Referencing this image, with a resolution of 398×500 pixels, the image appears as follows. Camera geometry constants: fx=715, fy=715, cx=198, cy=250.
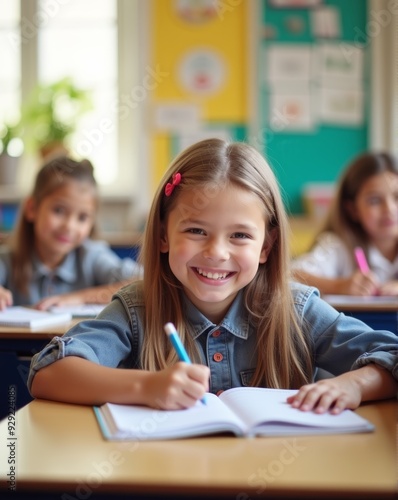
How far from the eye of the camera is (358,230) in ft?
9.67

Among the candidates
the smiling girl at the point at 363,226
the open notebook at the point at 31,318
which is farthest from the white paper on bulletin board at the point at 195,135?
the open notebook at the point at 31,318

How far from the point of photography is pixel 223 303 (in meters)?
1.44

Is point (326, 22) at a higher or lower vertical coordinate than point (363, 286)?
higher

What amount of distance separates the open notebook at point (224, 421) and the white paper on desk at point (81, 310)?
834 mm

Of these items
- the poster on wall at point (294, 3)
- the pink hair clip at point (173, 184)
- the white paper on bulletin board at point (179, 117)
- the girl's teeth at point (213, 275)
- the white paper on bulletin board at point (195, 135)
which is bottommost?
the girl's teeth at point (213, 275)

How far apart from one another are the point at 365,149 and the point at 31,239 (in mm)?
2443

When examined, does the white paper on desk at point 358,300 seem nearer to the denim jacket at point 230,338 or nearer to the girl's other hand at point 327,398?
the denim jacket at point 230,338

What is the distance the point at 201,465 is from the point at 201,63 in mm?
3816

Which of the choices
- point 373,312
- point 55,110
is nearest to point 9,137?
point 55,110

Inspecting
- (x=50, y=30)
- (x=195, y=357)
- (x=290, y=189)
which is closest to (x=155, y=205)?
(x=195, y=357)

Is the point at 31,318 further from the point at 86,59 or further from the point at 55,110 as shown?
the point at 86,59

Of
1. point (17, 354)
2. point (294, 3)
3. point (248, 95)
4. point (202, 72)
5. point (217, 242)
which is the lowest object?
point (17, 354)

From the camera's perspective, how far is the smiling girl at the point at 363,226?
280 cm

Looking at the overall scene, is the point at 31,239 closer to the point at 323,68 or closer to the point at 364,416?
the point at 364,416
